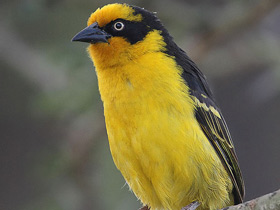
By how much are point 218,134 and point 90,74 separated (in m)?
1.81

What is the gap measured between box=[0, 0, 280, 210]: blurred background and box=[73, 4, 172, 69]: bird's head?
103 centimetres

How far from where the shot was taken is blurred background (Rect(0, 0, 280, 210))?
7.83 meters

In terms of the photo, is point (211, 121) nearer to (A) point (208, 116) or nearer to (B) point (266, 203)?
(A) point (208, 116)

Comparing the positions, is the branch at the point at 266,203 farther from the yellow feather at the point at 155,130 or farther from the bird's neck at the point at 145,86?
the bird's neck at the point at 145,86

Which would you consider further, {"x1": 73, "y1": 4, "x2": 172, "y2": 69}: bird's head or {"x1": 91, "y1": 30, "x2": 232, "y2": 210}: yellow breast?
{"x1": 73, "y1": 4, "x2": 172, "y2": 69}: bird's head

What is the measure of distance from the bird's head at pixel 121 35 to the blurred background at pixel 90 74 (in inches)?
40.5

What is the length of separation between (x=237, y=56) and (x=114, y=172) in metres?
2.00

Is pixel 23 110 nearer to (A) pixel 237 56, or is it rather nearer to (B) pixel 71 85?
(B) pixel 71 85

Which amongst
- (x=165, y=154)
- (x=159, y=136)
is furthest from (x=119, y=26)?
(x=165, y=154)

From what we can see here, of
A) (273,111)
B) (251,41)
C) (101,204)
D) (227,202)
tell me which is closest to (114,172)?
(101,204)

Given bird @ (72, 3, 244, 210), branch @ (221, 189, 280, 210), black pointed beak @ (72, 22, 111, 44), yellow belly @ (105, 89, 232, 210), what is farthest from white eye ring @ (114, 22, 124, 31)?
branch @ (221, 189, 280, 210)

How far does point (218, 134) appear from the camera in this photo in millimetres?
6977

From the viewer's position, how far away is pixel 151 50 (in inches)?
272

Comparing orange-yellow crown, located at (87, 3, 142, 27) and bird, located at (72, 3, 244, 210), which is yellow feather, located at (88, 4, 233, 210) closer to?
bird, located at (72, 3, 244, 210)
